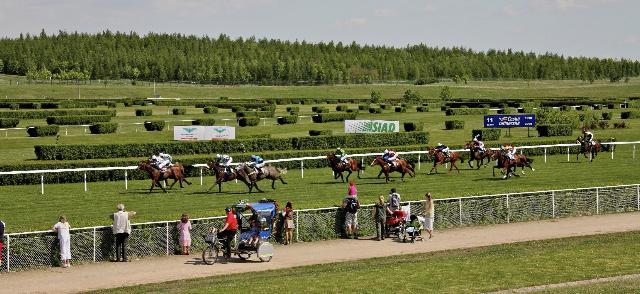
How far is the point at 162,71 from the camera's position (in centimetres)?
15800

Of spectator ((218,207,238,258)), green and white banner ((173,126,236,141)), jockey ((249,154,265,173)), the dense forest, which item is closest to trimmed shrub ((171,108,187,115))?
green and white banner ((173,126,236,141))

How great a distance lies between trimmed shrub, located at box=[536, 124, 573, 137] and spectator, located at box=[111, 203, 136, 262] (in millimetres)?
39214

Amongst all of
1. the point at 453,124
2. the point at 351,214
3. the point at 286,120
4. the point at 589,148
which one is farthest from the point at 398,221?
the point at 286,120

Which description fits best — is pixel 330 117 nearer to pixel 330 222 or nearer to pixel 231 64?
pixel 330 222

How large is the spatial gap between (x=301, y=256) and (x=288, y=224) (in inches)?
54.8

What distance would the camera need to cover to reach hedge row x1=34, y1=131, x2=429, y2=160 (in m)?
43.3

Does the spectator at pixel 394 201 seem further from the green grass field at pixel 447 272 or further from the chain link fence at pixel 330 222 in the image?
the green grass field at pixel 447 272

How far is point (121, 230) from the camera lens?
872 inches

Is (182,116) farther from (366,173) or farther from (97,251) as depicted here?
(97,251)

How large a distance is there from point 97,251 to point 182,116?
55801 millimetres

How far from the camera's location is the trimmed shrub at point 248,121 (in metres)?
67.1

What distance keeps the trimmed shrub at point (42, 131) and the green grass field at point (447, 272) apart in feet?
125

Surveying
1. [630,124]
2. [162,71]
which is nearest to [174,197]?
[630,124]

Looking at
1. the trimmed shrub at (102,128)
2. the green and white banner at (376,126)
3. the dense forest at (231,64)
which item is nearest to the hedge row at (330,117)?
the green and white banner at (376,126)
